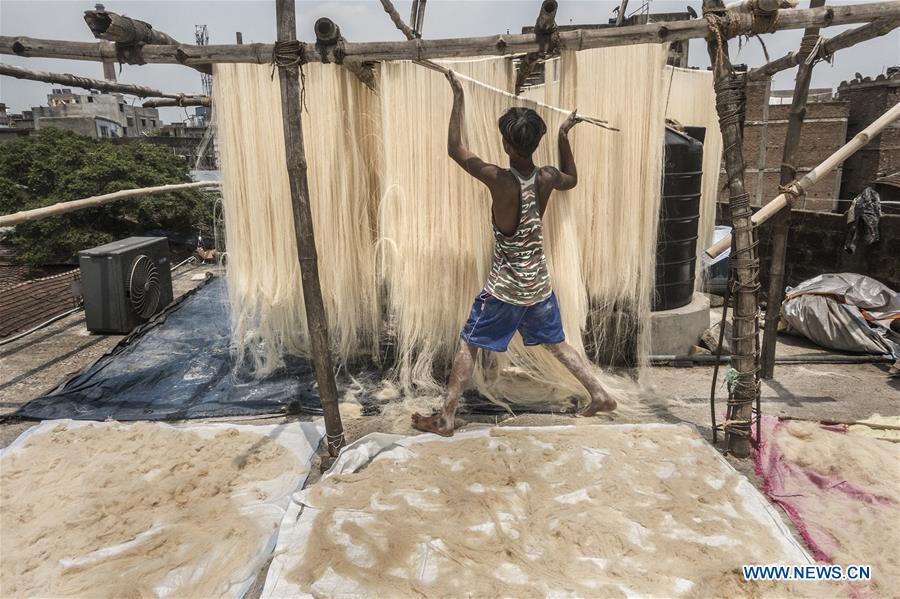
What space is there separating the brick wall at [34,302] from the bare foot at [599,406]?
568 centimetres

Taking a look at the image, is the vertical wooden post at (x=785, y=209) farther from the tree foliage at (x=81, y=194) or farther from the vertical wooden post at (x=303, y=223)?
the tree foliage at (x=81, y=194)

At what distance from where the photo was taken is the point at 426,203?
A: 3.69 metres

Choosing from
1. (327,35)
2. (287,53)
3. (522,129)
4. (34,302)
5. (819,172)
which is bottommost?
(34,302)

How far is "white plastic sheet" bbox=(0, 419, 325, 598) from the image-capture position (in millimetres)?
2156

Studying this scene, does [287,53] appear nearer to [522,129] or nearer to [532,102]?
[522,129]

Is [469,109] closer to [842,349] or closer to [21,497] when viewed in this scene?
[21,497]

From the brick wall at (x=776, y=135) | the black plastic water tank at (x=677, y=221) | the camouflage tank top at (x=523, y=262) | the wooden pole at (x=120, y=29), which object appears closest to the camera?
the wooden pole at (x=120, y=29)

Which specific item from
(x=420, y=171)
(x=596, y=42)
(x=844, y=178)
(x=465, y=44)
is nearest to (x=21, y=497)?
(x=420, y=171)

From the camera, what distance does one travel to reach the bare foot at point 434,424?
3268 millimetres

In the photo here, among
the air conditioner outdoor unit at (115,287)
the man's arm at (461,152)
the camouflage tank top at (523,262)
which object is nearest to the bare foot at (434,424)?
the camouflage tank top at (523,262)

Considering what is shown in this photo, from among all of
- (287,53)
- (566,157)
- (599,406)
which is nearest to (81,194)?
(287,53)

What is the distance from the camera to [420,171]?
3.64 meters

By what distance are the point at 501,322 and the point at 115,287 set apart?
4.18m

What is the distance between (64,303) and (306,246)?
497 centimetres
